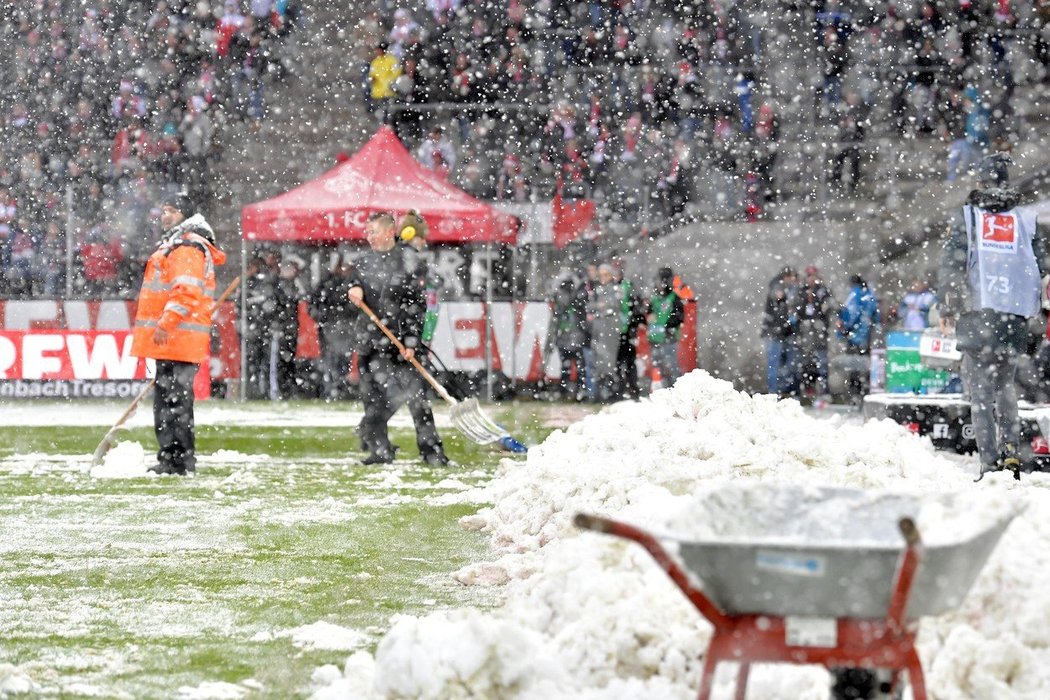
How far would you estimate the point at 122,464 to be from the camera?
11219mm

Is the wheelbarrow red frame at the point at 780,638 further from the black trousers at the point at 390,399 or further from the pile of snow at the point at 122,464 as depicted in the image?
the black trousers at the point at 390,399

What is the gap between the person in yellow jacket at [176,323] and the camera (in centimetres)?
1073

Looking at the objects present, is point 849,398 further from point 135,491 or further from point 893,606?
point 893,606

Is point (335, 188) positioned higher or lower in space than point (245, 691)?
higher

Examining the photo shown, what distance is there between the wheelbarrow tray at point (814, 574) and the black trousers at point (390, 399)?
8.87 m

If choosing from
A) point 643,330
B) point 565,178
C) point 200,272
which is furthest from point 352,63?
point 200,272

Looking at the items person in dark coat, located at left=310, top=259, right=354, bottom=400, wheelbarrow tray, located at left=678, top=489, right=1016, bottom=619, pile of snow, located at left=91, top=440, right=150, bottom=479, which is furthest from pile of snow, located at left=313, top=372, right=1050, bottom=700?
person in dark coat, located at left=310, top=259, right=354, bottom=400

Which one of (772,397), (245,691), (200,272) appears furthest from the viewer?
(200,272)

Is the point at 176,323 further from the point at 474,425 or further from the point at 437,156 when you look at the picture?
the point at 437,156

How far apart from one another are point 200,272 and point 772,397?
14.8 feet

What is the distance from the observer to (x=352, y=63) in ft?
83.0

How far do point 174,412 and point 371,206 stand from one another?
9540mm

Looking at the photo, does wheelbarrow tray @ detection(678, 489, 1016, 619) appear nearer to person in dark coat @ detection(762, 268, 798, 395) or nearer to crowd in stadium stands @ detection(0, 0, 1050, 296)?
person in dark coat @ detection(762, 268, 798, 395)

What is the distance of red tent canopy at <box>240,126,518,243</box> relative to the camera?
20156 mm
